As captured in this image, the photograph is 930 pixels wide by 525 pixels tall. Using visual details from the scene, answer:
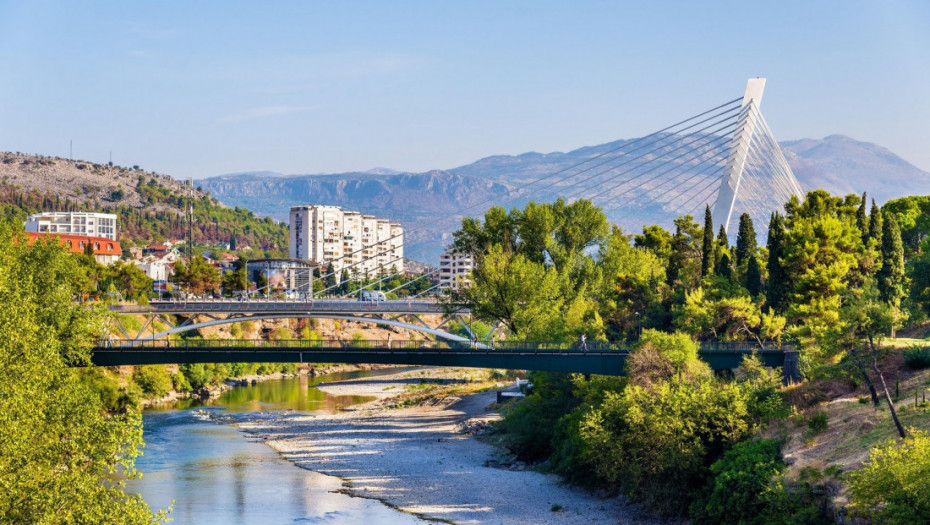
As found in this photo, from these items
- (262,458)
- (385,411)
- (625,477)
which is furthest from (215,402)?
(625,477)

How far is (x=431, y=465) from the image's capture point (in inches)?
1890

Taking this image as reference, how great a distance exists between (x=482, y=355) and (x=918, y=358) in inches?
781

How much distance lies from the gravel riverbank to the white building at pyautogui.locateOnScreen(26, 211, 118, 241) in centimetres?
10233

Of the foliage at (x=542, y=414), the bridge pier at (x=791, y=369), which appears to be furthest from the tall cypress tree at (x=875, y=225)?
the foliage at (x=542, y=414)

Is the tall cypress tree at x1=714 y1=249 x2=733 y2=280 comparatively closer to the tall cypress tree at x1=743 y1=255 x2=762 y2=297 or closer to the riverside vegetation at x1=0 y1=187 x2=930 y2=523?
the riverside vegetation at x1=0 y1=187 x2=930 y2=523

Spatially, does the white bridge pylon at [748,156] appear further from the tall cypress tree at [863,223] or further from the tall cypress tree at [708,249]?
the tall cypress tree at [863,223]

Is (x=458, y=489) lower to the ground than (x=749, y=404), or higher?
lower

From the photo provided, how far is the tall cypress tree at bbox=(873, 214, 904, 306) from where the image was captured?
49.1 metres

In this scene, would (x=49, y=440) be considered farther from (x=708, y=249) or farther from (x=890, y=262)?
(x=708, y=249)

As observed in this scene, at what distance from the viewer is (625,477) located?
38.7 meters

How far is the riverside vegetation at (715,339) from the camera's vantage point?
1244 inches

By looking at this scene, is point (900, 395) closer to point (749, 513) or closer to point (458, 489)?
point (749, 513)

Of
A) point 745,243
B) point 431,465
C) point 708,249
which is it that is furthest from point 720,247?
point 431,465

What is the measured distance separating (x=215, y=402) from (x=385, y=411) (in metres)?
14.2
